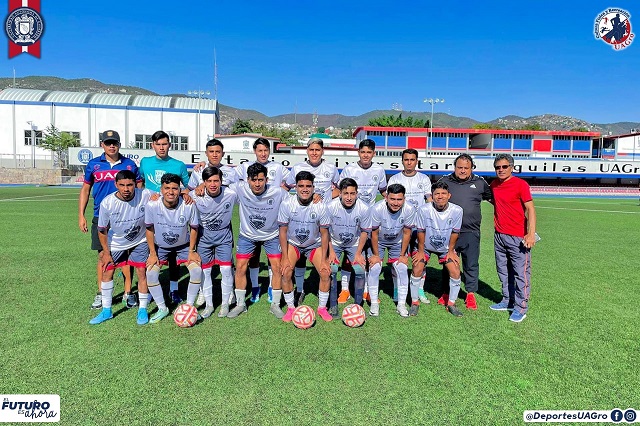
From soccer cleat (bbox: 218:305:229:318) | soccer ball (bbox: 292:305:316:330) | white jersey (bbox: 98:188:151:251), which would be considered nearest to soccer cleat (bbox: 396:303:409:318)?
soccer ball (bbox: 292:305:316:330)

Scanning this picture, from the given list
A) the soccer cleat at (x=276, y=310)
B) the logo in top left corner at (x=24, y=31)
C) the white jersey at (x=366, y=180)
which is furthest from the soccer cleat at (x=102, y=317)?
the logo in top left corner at (x=24, y=31)

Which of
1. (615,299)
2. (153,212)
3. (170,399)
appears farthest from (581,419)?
(153,212)

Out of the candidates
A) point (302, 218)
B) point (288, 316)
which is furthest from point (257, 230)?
point (288, 316)

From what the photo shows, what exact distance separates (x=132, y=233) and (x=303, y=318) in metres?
2.41

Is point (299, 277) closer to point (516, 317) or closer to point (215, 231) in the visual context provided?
point (215, 231)

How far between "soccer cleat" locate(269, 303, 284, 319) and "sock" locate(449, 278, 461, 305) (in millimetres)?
2316

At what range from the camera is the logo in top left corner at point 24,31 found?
29.3m

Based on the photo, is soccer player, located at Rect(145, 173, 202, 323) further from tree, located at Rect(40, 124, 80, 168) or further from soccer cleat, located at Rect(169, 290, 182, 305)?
tree, located at Rect(40, 124, 80, 168)

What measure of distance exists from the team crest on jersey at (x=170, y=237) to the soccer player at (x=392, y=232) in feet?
8.30

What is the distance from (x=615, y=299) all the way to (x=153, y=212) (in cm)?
681

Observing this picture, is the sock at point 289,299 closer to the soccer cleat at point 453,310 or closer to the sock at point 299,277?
the sock at point 299,277

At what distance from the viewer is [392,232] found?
5.18m

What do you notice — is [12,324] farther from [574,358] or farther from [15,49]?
[15,49]

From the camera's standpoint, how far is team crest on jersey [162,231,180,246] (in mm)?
4793
